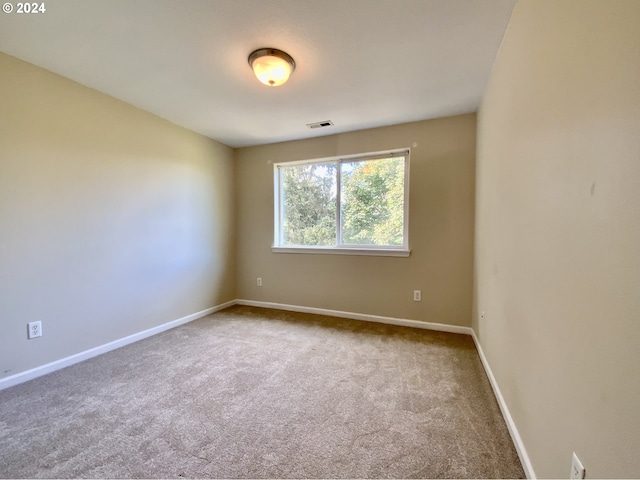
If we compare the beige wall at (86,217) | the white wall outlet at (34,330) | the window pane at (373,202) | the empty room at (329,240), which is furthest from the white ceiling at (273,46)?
the white wall outlet at (34,330)

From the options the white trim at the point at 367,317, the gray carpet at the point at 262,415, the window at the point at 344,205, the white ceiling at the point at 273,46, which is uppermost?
the white ceiling at the point at 273,46

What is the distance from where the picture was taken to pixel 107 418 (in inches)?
62.0

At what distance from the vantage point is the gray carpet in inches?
49.5

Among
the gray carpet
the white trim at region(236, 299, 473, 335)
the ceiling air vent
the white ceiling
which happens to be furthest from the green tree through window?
the gray carpet

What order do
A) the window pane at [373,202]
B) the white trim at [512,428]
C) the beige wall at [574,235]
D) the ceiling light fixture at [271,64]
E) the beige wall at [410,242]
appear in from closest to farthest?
the beige wall at [574,235], the white trim at [512,428], the ceiling light fixture at [271,64], the beige wall at [410,242], the window pane at [373,202]

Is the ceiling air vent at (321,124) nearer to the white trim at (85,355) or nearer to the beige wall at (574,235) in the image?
the beige wall at (574,235)

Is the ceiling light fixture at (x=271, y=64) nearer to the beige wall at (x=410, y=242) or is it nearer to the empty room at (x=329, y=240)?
the empty room at (x=329, y=240)

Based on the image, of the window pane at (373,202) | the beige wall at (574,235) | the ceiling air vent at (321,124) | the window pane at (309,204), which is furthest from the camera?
the window pane at (309,204)

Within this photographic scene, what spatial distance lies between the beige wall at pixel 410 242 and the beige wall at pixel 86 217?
37.5 inches

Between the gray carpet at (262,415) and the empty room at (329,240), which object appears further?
the gray carpet at (262,415)

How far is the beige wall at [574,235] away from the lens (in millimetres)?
637

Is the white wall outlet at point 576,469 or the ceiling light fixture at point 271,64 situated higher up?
the ceiling light fixture at point 271,64

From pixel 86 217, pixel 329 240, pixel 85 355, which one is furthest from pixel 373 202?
pixel 85 355

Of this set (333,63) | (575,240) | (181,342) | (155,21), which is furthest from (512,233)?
(181,342)
